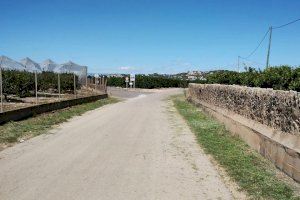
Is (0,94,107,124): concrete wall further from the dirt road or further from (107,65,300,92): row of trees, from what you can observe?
(107,65,300,92): row of trees

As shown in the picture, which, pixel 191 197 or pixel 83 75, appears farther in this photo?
pixel 83 75

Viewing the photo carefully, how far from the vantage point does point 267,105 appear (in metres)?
10.8

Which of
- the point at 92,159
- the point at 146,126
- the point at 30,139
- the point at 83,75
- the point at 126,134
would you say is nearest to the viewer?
the point at 92,159

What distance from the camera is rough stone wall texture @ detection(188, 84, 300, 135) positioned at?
884 centimetres

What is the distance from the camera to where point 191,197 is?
21.6 ft

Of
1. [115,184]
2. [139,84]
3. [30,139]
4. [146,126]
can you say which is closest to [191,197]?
[115,184]

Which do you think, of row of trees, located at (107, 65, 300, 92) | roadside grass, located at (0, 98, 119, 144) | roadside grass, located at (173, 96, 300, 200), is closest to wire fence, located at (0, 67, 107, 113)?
roadside grass, located at (0, 98, 119, 144)

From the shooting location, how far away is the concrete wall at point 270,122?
8.13 metres

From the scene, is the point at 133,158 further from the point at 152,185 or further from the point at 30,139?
the point at 30,139

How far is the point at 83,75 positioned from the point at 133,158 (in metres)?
34.2

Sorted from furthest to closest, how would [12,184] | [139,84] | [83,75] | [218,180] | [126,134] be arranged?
[139,84] < [83,75] < [126,134] < [218,180] < [12,184]

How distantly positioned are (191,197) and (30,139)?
681cm

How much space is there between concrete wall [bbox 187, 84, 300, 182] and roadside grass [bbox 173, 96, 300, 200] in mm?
252

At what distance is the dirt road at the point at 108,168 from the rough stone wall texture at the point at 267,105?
1.80 meters
